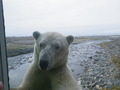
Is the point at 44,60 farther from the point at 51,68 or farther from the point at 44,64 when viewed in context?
the point at 51,68

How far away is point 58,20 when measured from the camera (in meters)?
1.15

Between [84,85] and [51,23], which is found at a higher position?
[51,23]

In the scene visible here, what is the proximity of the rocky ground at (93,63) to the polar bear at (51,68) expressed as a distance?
0.18 ft

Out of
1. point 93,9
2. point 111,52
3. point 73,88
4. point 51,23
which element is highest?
point 93,9

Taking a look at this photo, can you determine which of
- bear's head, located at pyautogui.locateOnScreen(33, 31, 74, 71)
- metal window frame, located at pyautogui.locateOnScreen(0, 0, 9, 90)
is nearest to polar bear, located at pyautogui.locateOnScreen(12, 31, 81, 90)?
bear's head, located at pyautogui.locateOnScreen(33, 31, 74, 71)

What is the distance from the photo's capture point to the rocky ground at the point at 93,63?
3.49 feet

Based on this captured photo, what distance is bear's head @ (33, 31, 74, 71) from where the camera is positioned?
3.59 ft

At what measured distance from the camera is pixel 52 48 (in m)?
1.15

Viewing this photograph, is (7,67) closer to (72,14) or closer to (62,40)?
(62,40)

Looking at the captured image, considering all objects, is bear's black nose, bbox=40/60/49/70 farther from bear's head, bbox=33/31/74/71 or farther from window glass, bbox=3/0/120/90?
window glass, bbox=3/0/120/90

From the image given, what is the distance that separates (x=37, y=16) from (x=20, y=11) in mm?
135

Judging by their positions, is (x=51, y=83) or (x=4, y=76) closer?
(x=4, y=76)

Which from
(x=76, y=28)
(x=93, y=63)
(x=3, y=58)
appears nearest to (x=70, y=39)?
(x=76, y=28)

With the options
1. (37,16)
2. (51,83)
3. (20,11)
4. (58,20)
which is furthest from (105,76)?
(20,11)
